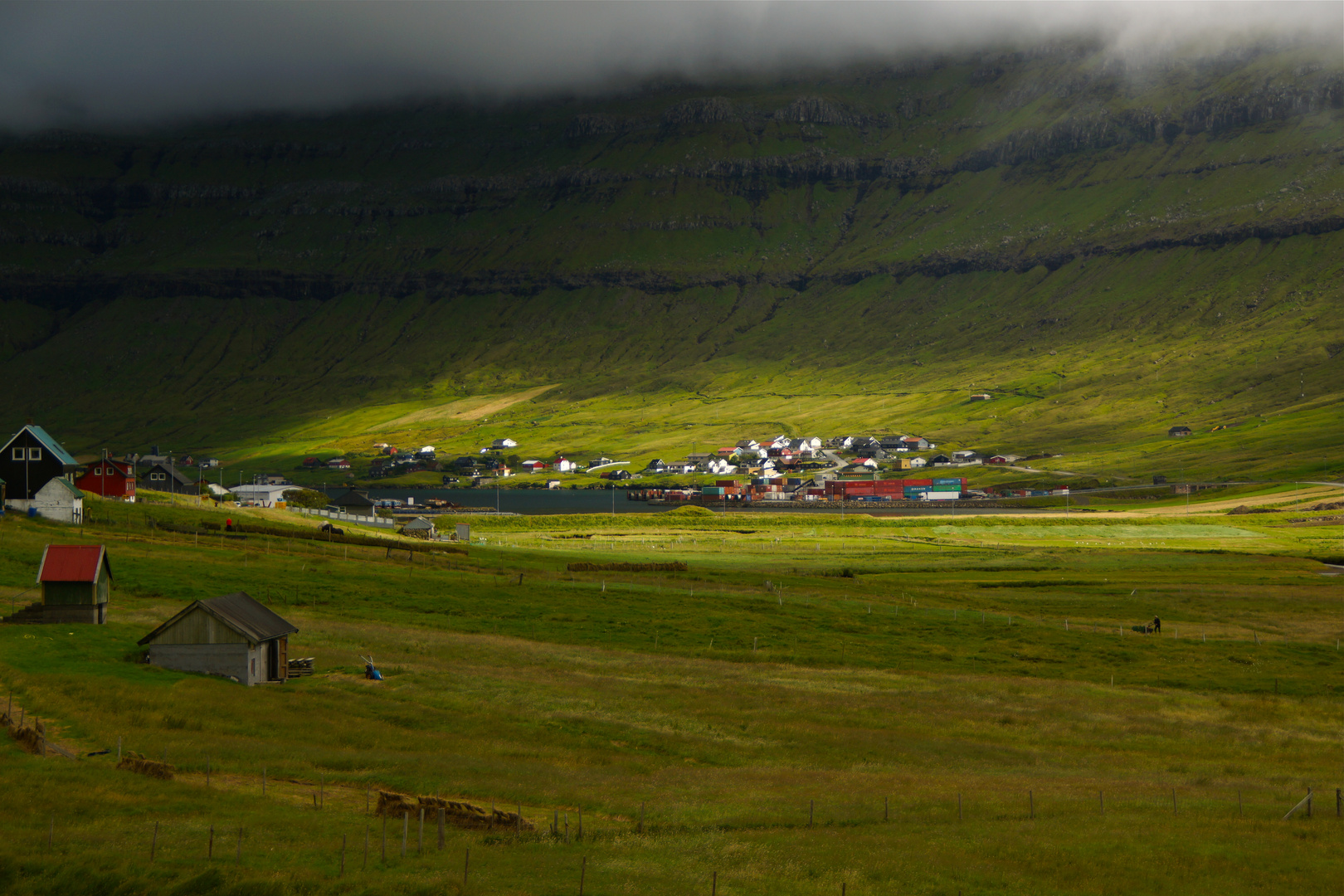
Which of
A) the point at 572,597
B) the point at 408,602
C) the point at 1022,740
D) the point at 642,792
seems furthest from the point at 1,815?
the point at 572,597

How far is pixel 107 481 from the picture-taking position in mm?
122062

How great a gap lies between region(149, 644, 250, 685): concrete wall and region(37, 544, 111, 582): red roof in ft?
32.8

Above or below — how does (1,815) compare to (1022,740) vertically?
above

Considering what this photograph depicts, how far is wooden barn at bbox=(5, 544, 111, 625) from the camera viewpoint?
53906 mm

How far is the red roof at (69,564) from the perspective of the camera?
53.8 meters

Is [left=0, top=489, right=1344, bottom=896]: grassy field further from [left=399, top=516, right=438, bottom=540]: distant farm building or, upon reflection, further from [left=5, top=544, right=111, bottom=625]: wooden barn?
[left=399, top=516, right=438, bottom=540]: distant farm building

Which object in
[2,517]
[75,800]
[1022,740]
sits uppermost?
[2,517]

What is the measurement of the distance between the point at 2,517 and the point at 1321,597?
343 ft

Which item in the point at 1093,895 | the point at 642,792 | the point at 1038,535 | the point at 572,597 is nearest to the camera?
the point at 1093,895

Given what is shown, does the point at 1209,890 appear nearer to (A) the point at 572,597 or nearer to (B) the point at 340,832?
(B) the point at 340,832

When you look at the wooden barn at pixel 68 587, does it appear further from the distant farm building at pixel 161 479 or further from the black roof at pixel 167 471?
the black roof at pixel 167 471

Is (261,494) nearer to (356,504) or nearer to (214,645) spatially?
(356,504)

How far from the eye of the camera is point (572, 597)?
7731 cm

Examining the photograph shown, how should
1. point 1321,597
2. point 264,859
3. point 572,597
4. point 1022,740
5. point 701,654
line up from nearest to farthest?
point 264,859
point 1022,740
point 701,654
point 572,597
point 1321,597
